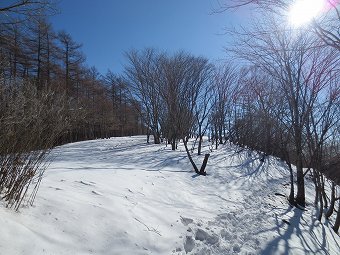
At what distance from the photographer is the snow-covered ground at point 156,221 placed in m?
3.66

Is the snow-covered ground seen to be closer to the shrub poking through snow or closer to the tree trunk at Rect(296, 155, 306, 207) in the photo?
the shrub poking through snow

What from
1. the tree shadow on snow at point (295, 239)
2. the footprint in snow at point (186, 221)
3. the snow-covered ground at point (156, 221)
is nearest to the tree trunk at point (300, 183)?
the snow-covered ground at point (156, 221)

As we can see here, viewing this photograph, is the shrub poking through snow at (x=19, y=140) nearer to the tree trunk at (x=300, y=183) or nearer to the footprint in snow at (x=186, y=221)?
the footprint in snow at (x=186, y=221)

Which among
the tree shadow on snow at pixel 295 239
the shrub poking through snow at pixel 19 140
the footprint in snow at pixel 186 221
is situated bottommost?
the tree shadow on snow at pixel 295 239

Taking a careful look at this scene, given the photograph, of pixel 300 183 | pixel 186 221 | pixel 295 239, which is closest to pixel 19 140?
pixel 186 221

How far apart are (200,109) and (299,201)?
12334 mm

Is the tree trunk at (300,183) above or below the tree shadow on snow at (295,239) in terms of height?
above

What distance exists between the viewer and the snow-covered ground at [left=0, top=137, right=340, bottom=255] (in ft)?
12.0

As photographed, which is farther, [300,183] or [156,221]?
[300,183]

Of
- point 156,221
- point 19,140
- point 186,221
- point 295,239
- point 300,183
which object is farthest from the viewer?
point 300,183

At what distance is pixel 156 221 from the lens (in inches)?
203

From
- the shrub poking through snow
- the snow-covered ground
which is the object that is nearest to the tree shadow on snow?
the snow-covered ground

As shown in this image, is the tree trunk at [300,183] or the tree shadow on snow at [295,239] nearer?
the tree shadow on snow at [295,239]

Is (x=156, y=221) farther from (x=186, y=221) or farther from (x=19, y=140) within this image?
(x=19, y=140)
